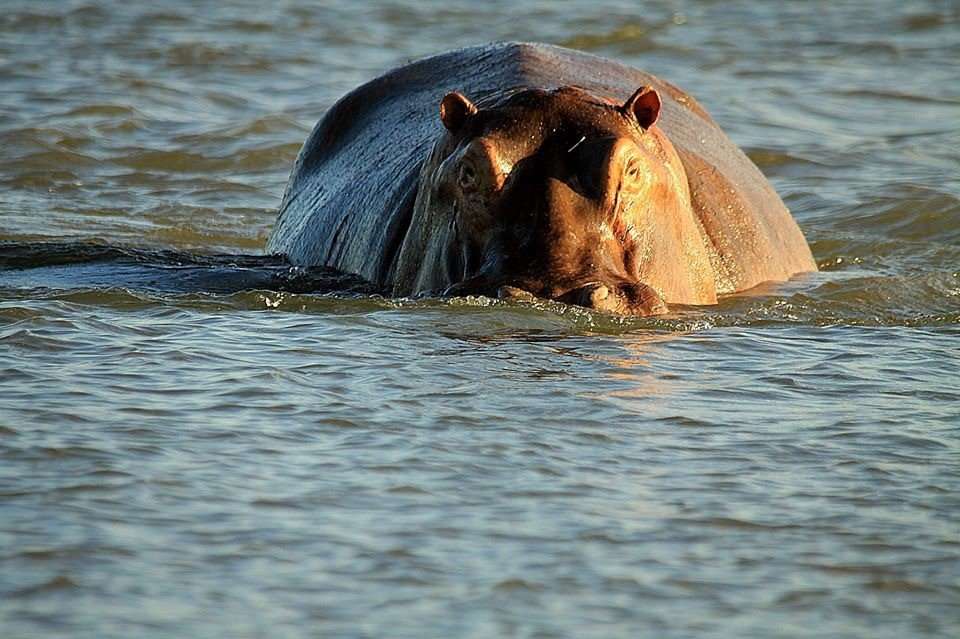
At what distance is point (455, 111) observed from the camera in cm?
632

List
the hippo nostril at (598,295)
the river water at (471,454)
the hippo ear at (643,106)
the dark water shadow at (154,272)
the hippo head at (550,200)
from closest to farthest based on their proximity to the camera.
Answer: the river water at (471,454), the hippo nostril at (598,295), the hippo head at (550,200), the hippo ear at (643,106), the dark water shadow at (154,272)

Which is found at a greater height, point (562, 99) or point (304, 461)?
point (562, 99)

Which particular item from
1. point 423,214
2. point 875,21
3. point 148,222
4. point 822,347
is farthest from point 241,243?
point 875,21

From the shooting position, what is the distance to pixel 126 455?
16.1 ft

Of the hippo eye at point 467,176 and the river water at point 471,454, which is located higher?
the hippo eye at point 467,176

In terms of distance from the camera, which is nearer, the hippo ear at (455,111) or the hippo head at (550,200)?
the hippo head at (550,200)

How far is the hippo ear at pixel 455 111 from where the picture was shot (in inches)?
247

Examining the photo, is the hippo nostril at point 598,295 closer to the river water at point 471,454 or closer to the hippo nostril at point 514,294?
the river water at point 471,454

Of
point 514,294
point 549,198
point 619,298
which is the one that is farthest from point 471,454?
point 549,198

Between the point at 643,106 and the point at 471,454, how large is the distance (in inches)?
73.3

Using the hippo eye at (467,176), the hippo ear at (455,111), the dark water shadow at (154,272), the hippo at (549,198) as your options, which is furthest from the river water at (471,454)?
the hippo ear at (455,111)

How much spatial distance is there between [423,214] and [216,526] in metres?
2.40

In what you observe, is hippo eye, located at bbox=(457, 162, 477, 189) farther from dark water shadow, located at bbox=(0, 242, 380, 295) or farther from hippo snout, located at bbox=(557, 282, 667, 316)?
dark water shadow, located at bbox=(0, 242, 380, 295)

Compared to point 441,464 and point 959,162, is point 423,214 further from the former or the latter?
point 959,162
